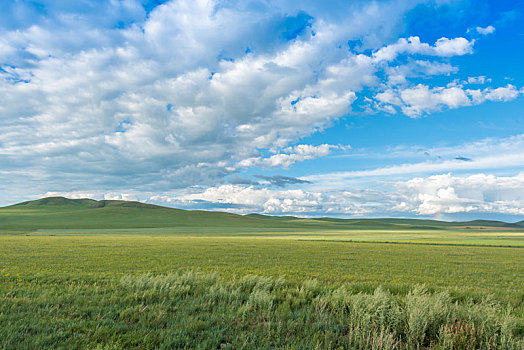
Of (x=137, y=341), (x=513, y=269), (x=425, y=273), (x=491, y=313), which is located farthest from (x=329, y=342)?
(x=513, y=269)

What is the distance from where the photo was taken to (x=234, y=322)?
9.12 metres

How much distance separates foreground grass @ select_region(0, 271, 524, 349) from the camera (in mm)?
7652

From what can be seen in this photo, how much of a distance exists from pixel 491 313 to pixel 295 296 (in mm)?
6154

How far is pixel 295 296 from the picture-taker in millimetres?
12148

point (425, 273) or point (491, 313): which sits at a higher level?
point (491, 313)

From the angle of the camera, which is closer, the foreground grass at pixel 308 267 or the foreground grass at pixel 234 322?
the foreground grass at pixel 234 322

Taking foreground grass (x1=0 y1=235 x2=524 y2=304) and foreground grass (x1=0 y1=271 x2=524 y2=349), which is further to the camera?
foreground grass (x1=0 y1=235 x2=524 y2=304)

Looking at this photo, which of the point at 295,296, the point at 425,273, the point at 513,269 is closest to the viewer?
the point at 295,296

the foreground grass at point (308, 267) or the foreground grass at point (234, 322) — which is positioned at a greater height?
the foreground grass at point (234, 322)

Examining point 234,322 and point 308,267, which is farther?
point 308,267

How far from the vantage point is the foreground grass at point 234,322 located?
765 cm

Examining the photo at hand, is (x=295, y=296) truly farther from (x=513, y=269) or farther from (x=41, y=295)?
(x=513, y=269)

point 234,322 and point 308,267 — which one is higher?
point 234,322

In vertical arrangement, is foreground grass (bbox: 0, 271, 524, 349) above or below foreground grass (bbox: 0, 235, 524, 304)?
above
